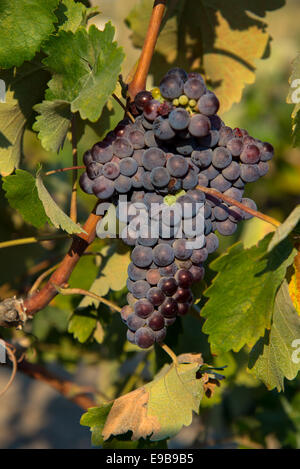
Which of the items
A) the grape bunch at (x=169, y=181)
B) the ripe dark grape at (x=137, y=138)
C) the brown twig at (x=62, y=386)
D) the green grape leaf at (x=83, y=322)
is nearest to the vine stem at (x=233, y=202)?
the grape bunch at (x=169, y=181)

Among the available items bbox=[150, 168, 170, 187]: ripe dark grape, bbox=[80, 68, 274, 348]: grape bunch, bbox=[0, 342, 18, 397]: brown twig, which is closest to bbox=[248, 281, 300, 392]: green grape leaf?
bbox=[80, 68, 274, 348]: grape bunch

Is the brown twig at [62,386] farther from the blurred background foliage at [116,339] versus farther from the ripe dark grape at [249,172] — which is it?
the ripe dark grape at [249,172]

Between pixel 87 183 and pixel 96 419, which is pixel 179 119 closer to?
pixel 87 183

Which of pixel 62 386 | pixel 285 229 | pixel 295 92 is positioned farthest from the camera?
pixel 62 386

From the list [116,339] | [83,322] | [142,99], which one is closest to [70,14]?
[142,99]

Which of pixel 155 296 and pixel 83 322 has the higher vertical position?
pixel 155 296

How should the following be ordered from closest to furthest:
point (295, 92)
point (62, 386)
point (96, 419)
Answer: point (295, 92) < point (96, 419) < point (62, 386)
